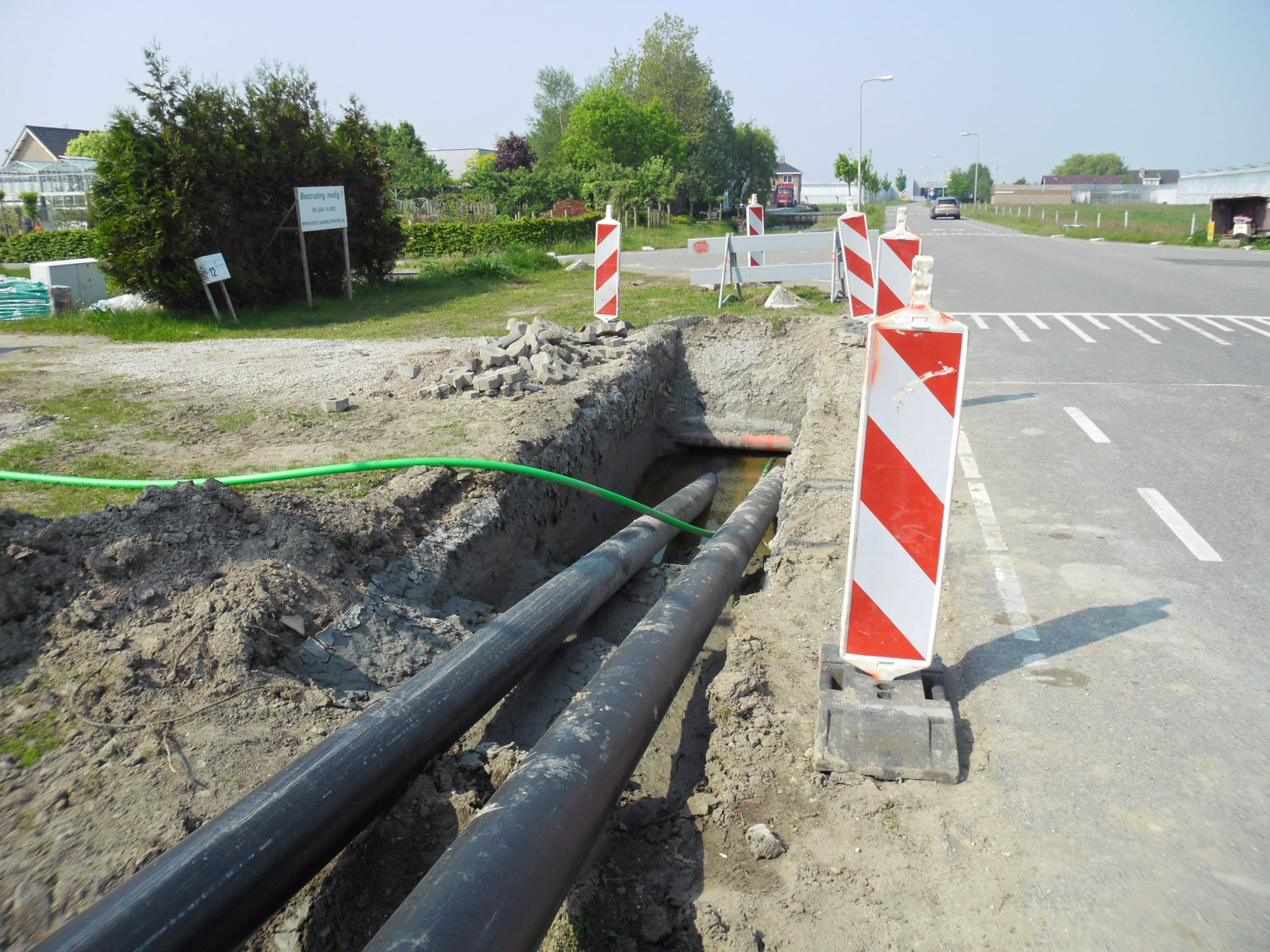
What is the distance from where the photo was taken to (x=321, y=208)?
44.9 feet

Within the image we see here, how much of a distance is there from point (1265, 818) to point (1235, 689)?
0.76 m

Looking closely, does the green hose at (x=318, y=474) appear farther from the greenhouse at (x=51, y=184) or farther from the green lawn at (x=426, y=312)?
the greenhouse at (x=51, y=184)

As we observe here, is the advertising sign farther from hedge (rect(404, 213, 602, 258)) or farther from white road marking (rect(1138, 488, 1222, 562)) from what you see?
white road marking (rect(1138, 488, 1222, 562))

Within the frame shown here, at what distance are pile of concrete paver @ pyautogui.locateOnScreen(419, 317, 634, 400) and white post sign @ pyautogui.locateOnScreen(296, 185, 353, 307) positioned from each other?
628 centimetres

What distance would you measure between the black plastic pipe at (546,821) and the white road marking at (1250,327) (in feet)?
32.8

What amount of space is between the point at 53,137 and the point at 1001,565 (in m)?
68.7

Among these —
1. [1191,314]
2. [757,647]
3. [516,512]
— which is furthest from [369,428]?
[1191,314]

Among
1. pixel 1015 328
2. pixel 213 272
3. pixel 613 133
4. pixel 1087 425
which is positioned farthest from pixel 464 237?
pixel 613 133

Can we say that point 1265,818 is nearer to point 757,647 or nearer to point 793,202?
point 757,647

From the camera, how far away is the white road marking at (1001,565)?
11.8 ft

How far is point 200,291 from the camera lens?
12.8 meters

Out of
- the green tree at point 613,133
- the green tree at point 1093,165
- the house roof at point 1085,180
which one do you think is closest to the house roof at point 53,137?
the green tree at point 613,133

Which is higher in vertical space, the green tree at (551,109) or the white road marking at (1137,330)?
the green tree at (551,109)

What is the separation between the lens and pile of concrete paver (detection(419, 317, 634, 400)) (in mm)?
7594
